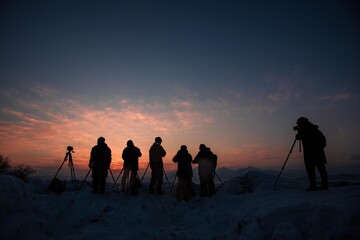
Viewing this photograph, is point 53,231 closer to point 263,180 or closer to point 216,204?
point 216,204

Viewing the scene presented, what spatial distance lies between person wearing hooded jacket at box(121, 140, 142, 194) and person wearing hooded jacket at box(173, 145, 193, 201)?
2.38 m

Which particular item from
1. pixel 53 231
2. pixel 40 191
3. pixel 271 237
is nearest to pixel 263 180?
pixel 271 237

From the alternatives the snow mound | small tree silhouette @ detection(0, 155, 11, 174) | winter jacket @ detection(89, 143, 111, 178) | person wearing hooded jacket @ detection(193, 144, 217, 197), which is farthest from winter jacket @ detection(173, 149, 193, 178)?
small tree silhouette @ detection(0, 155, 11, 174)

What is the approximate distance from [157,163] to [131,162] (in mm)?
1563

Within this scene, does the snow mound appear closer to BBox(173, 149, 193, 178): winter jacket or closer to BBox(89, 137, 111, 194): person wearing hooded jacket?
BBox(89, 137, 111, 194): person wearing hooded jacket

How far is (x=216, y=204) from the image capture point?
10406 mm

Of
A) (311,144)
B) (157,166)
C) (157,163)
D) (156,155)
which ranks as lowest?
(157,166)

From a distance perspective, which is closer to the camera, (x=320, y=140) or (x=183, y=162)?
(x=320, y=140)

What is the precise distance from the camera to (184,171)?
43.4 feet

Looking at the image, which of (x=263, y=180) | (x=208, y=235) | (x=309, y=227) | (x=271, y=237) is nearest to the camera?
(x=309, y=227)

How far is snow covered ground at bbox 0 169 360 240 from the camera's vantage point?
5.08m

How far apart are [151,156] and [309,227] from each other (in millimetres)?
9794

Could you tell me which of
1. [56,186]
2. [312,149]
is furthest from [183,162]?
[56,186]

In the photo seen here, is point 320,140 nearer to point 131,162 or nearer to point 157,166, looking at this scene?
point 157,166
